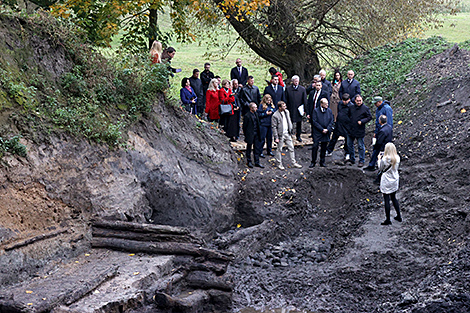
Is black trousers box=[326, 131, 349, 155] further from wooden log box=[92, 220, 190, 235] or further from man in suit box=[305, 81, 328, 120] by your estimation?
wooden log box=[92, 220, 190, 235]

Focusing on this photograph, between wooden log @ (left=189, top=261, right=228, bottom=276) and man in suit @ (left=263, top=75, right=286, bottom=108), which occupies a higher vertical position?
man in suit @ (left=263, top=75, right=286, bottom=108)

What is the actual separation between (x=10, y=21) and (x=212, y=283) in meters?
7.18

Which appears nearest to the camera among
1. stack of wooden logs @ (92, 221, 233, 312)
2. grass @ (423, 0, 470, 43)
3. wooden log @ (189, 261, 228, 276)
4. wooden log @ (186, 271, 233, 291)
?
stack of wooden logs @ (92, 221, 233, 312)

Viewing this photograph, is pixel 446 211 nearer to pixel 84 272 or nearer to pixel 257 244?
pixel 257 244

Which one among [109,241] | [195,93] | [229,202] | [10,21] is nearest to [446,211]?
[229,202]

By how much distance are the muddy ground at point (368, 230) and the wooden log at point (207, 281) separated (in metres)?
0.68

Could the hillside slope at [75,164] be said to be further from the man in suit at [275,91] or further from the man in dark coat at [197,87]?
the man in suit at [275,91]

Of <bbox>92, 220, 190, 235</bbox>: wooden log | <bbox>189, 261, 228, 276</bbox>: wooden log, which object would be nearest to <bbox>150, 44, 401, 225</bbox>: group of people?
<bbox>92, 220, 190, 235</bbox>: wooden log

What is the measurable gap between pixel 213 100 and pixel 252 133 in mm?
1714

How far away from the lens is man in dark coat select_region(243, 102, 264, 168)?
1488 centimetres

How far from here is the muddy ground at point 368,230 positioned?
9711mm

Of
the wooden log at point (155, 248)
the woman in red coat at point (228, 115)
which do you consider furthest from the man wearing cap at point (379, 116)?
the wooden log at point (155, 248)

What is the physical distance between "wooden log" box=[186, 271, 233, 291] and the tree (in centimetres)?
1387

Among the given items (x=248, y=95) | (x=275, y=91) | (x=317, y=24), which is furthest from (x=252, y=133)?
(x=317, y=24)
